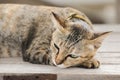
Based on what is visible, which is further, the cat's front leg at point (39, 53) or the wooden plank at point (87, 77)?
the cat's front leg at point (39, 53)

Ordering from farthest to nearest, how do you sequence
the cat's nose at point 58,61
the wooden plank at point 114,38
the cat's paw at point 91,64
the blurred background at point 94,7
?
the blurred background at point 94,7
the wooden plank at point 114,38
the cat's paw at point 91,64
the cat's nose at point 58,61

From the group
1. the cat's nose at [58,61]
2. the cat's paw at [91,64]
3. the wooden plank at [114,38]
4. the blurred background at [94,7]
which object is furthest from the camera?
the blurred background at [94,7]

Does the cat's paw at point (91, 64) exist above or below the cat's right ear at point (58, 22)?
below

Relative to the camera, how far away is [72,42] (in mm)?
1603

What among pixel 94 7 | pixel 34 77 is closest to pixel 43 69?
pixel 34 77

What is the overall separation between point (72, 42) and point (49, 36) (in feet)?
0.67

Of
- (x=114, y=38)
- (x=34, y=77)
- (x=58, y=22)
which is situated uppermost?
(x=58, y=22)

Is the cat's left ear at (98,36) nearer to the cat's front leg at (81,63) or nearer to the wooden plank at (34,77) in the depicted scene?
the cat's front leg at (81,63)

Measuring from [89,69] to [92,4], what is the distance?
1.24 metres

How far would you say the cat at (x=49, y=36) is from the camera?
1.61 m

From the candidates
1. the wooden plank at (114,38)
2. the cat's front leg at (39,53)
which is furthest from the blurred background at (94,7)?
the cat's front leg at (39,53)

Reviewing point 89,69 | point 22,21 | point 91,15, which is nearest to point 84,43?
point 89,69

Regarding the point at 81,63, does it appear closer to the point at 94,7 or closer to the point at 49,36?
the point at 49,36

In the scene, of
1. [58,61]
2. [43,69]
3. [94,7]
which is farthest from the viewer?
[94,7]
